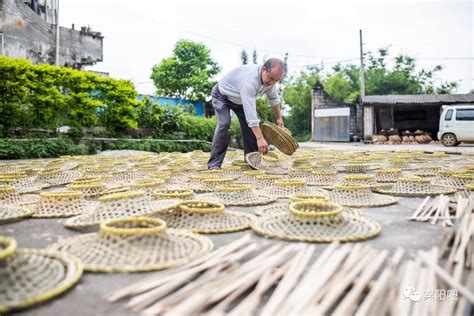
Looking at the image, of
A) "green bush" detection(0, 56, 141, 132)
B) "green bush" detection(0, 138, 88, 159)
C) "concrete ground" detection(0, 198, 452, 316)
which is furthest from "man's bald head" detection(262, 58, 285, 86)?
"green bush" detection(0, 56, 141, 132)

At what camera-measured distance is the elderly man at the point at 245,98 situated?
4.83m

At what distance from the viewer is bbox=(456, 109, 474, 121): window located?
1531 centimetres

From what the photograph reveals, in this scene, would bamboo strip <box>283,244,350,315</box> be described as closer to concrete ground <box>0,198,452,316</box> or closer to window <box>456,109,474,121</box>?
concrete ground <box>0,198,452,316</box>

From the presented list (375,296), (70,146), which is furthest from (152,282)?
(70,146)

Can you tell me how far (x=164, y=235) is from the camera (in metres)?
1.98

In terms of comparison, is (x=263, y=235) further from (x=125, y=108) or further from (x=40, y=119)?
(x=125, y=108)

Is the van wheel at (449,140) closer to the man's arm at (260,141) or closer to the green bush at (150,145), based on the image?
the green bush at (150,145)

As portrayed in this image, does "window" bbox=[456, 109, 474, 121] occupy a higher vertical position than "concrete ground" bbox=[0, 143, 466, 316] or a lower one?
higher

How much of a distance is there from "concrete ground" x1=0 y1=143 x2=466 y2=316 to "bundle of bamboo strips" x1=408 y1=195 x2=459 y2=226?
74 millimetres

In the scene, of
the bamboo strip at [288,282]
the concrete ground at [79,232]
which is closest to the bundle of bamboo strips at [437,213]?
the concrete ground at [79,232]

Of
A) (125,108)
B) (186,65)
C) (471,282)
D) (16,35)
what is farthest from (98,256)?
(186,65)

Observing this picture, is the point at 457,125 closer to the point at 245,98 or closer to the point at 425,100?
the point at 425,100

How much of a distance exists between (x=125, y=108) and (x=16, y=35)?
649 cm

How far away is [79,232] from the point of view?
2.40 meters
